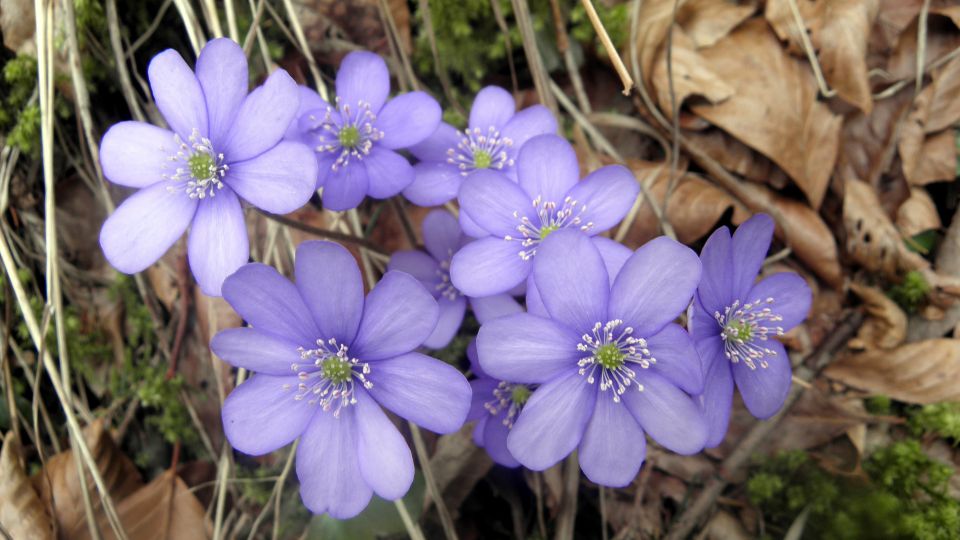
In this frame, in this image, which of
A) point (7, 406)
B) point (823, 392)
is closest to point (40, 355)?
point (7, 406)

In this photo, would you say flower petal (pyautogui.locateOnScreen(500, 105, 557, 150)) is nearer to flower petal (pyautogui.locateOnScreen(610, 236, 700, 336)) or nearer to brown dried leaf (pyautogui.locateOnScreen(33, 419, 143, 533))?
flower petal (pyautogui.locateOnScreen(610, 236, 700, 336))

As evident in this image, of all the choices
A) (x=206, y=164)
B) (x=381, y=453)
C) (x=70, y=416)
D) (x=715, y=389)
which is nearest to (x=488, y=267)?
(x=381, y=453)

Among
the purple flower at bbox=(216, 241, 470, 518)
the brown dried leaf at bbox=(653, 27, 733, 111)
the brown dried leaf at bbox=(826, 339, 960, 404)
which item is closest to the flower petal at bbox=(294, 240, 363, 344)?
the purple flower at bbox=(216, 241, 470, 518)

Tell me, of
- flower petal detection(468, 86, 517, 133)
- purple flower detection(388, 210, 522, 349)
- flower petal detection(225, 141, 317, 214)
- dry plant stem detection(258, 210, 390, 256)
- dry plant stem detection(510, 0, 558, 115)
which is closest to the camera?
flower petal detection(225, 141, 317, 214)

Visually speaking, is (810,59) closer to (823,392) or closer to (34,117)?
(823,392)

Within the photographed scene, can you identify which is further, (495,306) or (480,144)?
(480,144)

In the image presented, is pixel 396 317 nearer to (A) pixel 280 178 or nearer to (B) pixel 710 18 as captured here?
(A) pixel 280 178
